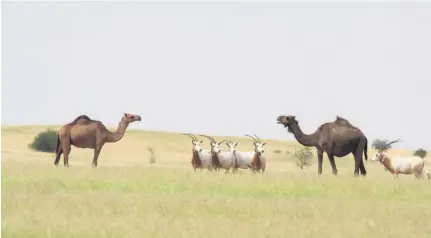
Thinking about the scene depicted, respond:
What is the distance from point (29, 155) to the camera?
56875mm

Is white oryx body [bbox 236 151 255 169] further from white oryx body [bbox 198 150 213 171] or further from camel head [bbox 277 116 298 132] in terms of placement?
camel head [bbox 277 116 298 132]

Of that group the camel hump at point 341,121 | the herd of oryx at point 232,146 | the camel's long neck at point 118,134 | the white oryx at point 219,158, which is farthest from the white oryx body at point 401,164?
the camel's long neck at point 118,134

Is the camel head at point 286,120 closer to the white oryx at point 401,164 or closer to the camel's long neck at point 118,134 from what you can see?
the camel's long neck at point 118,134

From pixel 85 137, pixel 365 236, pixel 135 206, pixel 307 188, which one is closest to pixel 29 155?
pixel 85 137

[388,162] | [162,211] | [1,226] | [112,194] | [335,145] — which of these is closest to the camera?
[1,226]

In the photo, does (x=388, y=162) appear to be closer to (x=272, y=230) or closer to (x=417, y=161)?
(x=417, y=161)

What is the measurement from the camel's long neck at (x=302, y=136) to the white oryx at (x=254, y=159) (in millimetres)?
1445

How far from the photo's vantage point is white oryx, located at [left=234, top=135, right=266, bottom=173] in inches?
1150

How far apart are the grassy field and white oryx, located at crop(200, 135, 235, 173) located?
6.02m

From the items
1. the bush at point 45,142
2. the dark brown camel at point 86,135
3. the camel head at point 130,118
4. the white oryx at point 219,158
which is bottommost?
the bush at point 45,142

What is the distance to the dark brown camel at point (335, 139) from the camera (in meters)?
26.7

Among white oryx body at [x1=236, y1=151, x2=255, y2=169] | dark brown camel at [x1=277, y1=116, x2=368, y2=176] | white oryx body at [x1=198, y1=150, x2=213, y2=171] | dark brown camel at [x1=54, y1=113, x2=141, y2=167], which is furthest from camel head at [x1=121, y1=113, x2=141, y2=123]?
dark brown camel at [x1=277, y1=116, x2=368, y2=176]

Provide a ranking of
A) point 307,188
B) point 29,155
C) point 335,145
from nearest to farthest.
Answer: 1. point 307,188
2. point 335,145
3. point 29,155

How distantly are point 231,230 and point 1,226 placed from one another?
332cm
